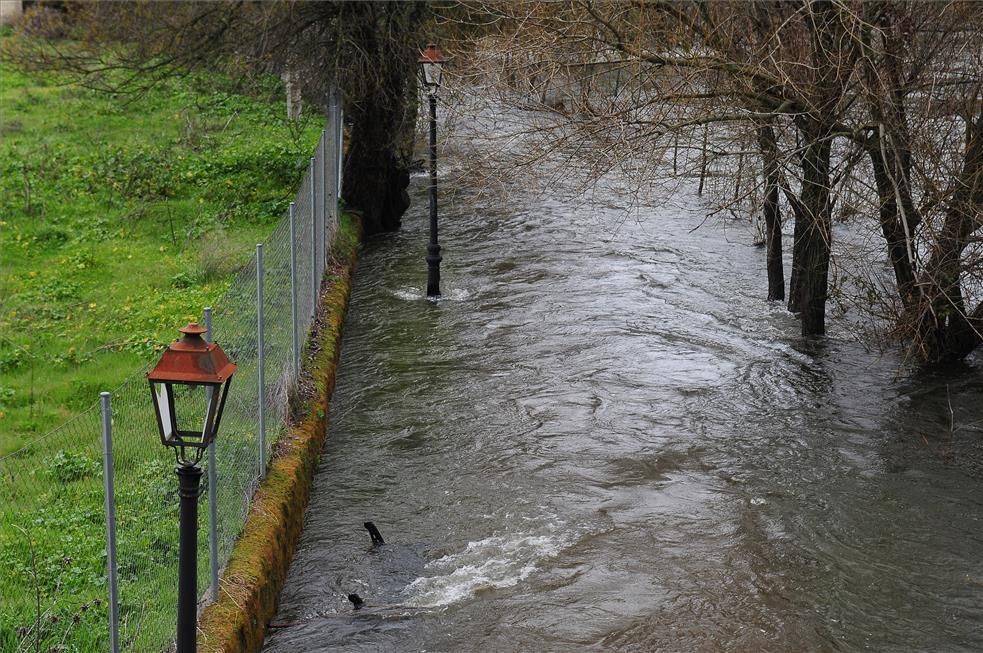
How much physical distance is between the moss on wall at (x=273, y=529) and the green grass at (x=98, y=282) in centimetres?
56

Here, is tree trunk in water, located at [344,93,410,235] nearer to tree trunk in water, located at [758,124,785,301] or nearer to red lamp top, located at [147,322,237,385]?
tree trunk in water, located at [758,124,785,301]

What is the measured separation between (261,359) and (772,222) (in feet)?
29.4

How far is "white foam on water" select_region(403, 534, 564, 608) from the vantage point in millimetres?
9000

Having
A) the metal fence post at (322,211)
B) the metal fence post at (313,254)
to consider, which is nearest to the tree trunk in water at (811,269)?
the metal fence post at (313,254)

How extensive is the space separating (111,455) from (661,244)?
1689cm

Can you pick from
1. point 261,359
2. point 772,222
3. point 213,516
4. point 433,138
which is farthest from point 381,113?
point 213,516

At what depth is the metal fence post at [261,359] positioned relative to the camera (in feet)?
29.7

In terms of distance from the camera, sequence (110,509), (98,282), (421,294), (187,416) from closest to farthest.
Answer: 1. (110,509)
2. (187,416)
3. (98,282)
4. (421,294)

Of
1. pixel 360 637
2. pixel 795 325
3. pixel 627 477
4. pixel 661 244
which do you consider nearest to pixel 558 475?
pixel 627 477

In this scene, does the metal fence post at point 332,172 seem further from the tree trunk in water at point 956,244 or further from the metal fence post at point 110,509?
the metal fence post at point 110,509

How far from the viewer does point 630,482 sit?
11.4 meters

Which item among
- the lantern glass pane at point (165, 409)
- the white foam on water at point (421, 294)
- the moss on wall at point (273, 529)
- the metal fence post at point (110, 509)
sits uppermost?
the lantern glass pane at point (165, 409)

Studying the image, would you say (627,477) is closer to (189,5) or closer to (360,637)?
(360,637)

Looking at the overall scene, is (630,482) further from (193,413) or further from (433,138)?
(433,138)
